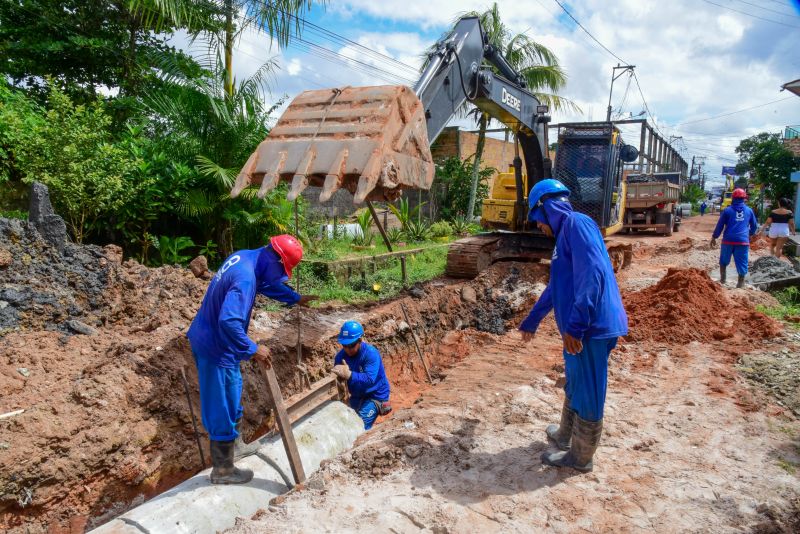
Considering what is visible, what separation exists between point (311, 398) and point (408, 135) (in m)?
2.73

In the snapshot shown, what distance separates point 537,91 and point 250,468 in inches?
715

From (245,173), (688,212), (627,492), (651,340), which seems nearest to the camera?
(627,492)

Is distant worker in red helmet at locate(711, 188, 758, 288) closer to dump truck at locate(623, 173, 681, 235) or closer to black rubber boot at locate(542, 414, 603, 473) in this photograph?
black rubber boot at locate(542, 414, 603, 473)

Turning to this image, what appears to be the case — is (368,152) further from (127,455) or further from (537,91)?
(537,91)

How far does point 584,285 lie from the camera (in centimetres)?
342

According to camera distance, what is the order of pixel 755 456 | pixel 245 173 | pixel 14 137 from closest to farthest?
pixel 755 456 → pixel 245 173 → pixel 14 137

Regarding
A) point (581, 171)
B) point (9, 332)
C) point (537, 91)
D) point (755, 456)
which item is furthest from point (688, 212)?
point (9, 332)

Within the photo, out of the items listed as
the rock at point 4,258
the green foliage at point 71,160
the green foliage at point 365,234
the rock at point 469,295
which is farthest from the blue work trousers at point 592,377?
the green foliage at point 365,234

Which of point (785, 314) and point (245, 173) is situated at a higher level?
point (245, 173)

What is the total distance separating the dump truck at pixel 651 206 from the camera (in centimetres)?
1992

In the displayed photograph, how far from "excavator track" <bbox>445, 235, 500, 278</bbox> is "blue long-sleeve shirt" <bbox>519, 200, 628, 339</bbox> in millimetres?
6445

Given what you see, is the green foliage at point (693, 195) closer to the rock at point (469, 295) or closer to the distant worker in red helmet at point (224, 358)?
the rock at point (469, 295)

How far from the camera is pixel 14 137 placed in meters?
7.53

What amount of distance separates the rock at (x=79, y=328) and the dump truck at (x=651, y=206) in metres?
19.0
